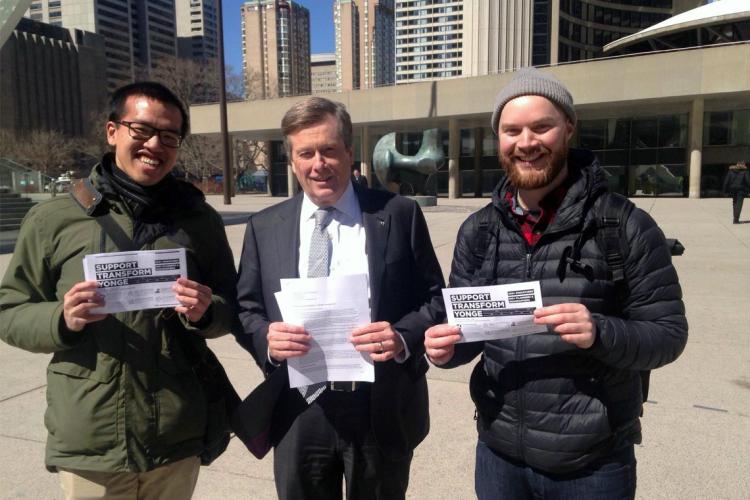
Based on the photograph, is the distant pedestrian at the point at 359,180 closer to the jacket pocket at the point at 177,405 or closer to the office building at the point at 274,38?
the jacket pocket at the point at 177,405

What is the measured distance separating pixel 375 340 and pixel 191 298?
67 centimetres

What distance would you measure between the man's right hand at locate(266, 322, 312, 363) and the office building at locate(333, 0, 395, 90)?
14332cm

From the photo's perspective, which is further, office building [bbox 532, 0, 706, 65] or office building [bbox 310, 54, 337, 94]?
office building [bbox 310, 54, 337, 94]

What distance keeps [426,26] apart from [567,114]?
15343 centimetres

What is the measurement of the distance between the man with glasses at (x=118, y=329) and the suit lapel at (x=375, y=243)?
1.92 ft

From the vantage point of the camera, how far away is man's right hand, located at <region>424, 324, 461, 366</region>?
6.04 feet

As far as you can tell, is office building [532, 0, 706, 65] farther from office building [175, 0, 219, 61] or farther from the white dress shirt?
the white dress shirt

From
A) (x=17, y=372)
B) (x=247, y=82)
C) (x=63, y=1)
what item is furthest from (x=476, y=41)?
(x=63, y=1)

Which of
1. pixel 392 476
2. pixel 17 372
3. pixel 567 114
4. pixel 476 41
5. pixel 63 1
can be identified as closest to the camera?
pixel 567 114

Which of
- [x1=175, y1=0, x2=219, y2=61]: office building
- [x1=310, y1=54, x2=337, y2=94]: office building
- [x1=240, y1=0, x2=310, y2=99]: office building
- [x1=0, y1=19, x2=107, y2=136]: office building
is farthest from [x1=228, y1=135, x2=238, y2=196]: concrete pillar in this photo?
[x1=310, y1=54, x2=337, y2=94]: office building

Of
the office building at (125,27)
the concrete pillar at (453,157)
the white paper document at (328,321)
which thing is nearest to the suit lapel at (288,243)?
the white paper document at (328,321)

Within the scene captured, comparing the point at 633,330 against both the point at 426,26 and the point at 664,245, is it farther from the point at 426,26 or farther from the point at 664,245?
the point at 426,26

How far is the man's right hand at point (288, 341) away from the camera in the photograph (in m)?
1.96

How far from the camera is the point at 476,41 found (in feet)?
165
